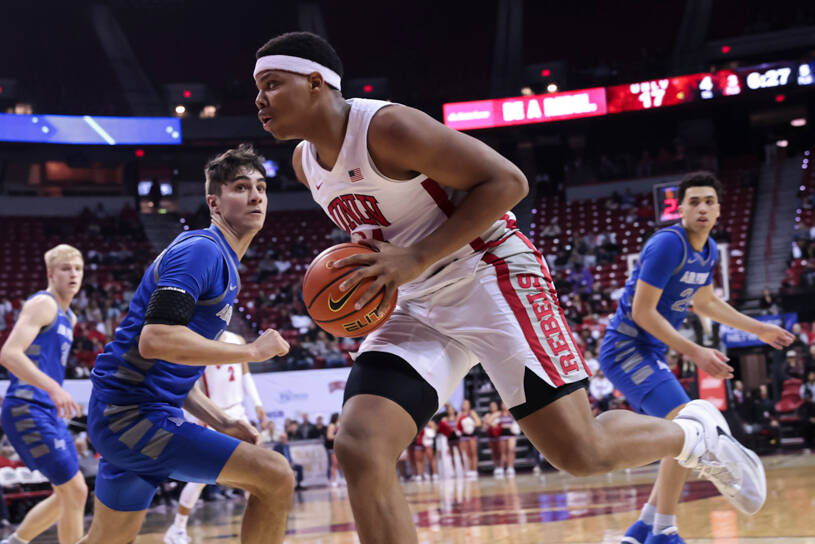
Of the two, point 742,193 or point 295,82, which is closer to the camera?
point 295,82

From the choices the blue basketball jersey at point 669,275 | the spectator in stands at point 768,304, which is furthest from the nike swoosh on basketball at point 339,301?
the spectator in stands at point 768,304

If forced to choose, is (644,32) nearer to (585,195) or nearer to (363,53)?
(585,195)

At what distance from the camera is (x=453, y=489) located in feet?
37.6

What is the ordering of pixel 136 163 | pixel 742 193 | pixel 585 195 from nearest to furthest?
pixel 742 193 < pixel 585 195 < pixel 136 163

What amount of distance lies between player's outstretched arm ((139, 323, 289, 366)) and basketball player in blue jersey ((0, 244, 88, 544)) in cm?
221

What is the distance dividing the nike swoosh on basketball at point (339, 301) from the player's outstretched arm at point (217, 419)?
3.99ft

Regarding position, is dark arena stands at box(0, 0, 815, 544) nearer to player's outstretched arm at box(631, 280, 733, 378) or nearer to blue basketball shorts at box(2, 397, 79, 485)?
blue basketball shorts at box(2, 397, 79, 485)

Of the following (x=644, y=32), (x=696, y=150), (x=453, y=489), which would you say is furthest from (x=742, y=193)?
(x=453, y=489)

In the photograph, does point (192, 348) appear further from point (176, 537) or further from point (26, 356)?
point (176, 537)

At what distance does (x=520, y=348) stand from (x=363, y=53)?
2656 centimetres

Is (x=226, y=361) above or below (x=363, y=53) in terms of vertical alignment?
below

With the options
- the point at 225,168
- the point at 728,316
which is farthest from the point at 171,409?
the point at 728,316

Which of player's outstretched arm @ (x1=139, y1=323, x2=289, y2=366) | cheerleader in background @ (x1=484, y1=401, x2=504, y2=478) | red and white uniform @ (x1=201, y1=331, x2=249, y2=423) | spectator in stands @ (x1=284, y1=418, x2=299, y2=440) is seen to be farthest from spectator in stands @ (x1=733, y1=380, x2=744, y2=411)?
player's outstretched arm @ (x1=139, y1=323, x2=289, y2=366)

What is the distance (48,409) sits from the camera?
5.57m
